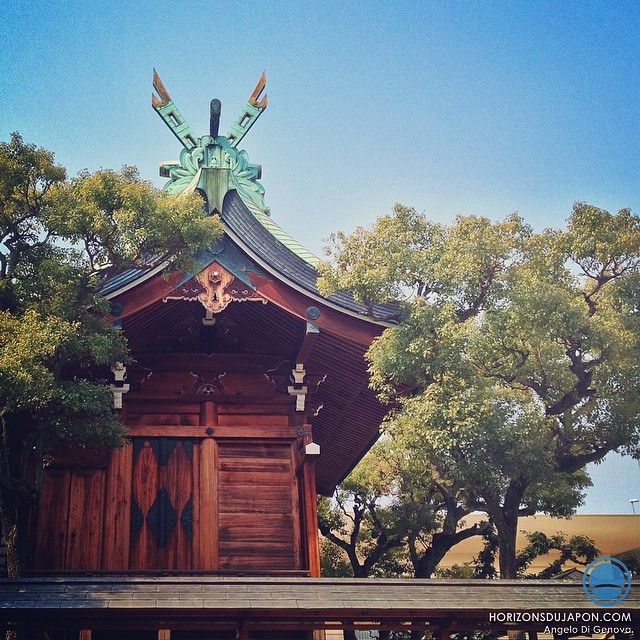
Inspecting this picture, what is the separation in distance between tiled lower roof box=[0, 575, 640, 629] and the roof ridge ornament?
7.84 metres

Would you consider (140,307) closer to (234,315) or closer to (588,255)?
(234,315)

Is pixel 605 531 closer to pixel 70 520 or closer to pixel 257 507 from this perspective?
pixel 257 507

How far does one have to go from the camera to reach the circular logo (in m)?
9.78

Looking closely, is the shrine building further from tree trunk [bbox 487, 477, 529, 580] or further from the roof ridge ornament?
tree trunk [bbox 487, 477, 529, 580]

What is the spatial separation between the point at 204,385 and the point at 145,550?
292cm

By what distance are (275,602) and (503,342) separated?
17.9ft

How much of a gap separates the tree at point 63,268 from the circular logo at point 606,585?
6.51 m

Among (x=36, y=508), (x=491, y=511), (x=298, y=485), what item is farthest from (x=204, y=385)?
(x=491, y=511)

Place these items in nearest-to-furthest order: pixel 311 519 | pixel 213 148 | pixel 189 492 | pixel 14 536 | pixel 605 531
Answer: pixel 14 536 → pixel 311 519 → pixel 189 492 → pixel 213 148 → pixel 605 531

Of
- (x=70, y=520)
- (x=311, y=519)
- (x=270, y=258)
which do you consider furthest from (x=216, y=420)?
(x=270, y=258)

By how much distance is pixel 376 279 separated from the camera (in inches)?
487

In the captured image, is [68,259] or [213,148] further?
[213,148]

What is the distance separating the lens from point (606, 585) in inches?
392

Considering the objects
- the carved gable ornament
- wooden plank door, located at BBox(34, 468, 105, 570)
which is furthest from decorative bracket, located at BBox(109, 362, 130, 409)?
the carved gable ornament
